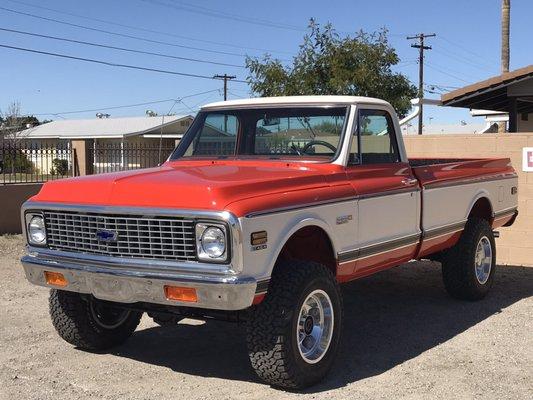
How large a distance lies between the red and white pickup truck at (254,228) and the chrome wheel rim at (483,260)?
3.31ft

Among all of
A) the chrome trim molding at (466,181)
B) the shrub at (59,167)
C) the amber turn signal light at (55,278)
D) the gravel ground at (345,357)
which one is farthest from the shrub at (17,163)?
the chrome trim molding at (466,181)

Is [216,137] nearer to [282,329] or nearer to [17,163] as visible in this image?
[282,329]

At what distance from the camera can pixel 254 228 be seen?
4168 millimetres

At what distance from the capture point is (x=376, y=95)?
17.2 m

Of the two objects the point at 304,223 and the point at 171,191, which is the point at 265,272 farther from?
the point at 171,191

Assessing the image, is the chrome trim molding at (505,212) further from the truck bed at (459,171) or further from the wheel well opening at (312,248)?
the wheel well opening at (312,248)

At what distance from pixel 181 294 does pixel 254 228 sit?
0.61 meters

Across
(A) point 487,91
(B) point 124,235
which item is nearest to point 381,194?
(B) point 124,235

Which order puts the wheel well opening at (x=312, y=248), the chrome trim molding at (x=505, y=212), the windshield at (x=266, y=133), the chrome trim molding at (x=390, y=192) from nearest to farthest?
the wheel well opening at (x=312, y=248) < the chrome trim molding at (x=390, y=192) < the windshield at (x=266, y=133) < the chrome trim molding at (x=505, y=212)

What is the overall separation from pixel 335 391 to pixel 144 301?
141 centimetres

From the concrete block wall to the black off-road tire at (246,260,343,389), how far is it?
5787mm

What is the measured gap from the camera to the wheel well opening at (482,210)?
7401mm

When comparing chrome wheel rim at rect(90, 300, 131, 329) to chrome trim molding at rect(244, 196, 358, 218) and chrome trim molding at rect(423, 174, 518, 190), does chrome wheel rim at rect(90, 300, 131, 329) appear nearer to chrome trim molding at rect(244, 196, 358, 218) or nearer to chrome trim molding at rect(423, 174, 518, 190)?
chrome trim molding at rect(244, 196, 358, 218)

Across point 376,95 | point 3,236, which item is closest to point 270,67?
point 376,95
